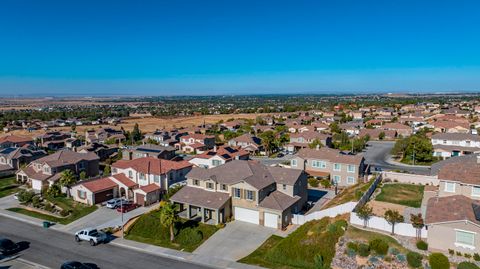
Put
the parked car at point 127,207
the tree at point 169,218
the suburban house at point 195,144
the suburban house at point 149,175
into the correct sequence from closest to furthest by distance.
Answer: the tree at point 169,218, the parked car at point 127,207, the suburban house at point 149,175, the suburban house at point 195,144

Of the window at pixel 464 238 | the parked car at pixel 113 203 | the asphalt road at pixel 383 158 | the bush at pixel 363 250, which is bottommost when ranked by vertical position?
the parked car at pixel 113 203

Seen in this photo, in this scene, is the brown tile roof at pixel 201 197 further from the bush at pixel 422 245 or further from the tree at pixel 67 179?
the bush at pixel 422 245

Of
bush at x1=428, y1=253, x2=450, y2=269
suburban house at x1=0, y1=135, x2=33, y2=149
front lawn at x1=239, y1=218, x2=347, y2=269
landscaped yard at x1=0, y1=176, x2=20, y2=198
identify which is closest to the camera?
bush at x1=428, y1=253, x2=450, y2=269

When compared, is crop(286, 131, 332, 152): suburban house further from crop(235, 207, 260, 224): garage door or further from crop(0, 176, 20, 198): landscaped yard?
crop(0, 176, 20, 198): landscaped yard

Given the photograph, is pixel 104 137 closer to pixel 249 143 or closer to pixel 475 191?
pixel 249 143

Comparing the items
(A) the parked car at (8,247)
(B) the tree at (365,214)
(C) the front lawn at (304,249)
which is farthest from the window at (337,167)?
(A) the parked car at (8,247)

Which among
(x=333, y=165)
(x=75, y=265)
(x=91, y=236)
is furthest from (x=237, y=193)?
(x=333, y=165)

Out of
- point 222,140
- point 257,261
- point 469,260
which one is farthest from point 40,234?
point 222,140

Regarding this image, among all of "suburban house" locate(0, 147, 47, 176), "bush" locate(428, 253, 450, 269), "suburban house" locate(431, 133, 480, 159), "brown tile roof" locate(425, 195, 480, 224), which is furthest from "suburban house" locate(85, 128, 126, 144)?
"bush" locate(428, 253, 450, 269)
